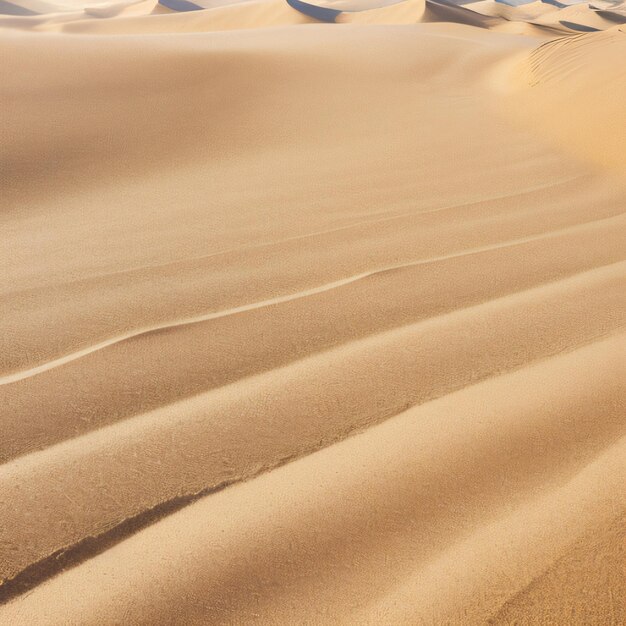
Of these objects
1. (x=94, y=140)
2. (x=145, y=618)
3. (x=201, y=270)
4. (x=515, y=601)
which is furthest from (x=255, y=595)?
(x=94, y=140)

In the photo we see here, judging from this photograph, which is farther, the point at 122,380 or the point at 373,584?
the point at 122,380

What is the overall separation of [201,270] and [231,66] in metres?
3.27

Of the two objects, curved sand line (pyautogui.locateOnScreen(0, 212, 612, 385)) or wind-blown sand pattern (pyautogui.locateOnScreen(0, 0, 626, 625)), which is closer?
wind-blown sand pattern (pyautogui.locateOnScreen(0, 0, 626, 625))

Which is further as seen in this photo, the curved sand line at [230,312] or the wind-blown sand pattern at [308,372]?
the curved sand line at [230,312]

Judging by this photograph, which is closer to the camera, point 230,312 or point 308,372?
point 308,372

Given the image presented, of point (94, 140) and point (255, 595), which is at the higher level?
point (94, 140)

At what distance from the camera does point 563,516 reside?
1188 mm

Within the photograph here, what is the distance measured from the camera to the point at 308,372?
5.34 feet

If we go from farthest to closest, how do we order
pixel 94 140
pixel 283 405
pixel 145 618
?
pixel 94 140, pixel 283 405, pixel 145 618

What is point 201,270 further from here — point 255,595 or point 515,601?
point 515,601

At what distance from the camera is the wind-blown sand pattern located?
3.58ft

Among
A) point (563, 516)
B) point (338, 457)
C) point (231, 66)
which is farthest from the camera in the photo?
point (231, 66)

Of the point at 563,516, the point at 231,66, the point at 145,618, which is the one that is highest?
the point at 231,66

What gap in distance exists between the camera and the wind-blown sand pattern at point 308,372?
1.09 meters
